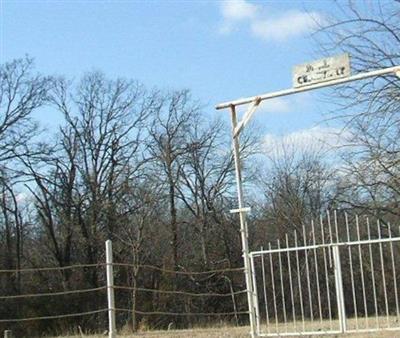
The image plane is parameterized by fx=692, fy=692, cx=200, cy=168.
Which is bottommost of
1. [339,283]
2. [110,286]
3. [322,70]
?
[339,283]

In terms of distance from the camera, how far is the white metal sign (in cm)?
1172

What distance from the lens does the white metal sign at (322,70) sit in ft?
38.4

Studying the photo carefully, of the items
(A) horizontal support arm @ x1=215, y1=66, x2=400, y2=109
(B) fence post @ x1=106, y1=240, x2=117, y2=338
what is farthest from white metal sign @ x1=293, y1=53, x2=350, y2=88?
(B) fence post @ x1=106, y1=240, x2=117, y2=338

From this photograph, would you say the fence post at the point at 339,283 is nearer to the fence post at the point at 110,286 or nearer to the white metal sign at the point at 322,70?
the white metal sign at the point at 322,70

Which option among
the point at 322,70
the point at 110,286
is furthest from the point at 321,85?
the point at 110,286

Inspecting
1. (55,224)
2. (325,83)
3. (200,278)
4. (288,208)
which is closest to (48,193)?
(55,224)

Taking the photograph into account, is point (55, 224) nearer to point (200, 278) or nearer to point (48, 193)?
point (48, 193)

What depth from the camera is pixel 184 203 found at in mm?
47406

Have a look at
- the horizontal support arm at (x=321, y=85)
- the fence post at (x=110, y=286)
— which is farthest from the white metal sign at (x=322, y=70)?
the fence post at (x=110, y=286)

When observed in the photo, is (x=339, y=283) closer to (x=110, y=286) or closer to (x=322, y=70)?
(x=322, y=70)

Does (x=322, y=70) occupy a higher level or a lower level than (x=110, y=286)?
higher

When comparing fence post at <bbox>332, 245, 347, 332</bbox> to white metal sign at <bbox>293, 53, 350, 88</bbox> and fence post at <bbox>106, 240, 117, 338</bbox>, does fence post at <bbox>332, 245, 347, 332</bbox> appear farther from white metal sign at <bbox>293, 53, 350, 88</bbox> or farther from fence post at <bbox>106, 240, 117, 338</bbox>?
fence post at <bbox>106, 240, 117, 338</bbox>

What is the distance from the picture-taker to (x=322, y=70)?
11.9 meters

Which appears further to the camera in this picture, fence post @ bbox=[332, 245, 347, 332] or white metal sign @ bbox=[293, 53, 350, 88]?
fence post @ bbox=[332, 245, 347, 332]
